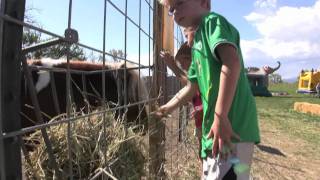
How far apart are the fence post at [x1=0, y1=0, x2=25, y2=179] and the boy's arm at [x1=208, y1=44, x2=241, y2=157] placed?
87cm

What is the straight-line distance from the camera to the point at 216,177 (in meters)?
2.50

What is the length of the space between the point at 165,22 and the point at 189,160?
1.77 meters

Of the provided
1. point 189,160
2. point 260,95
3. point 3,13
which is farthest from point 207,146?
point 260,95

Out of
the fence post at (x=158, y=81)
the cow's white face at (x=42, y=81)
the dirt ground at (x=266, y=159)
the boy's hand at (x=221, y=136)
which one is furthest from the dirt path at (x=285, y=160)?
the boy's hand at (x=221, y=136)

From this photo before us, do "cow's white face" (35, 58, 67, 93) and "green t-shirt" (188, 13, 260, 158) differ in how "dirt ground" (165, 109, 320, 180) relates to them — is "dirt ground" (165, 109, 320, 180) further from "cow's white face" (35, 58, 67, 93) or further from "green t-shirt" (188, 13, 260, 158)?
"green t-shirt" (188, 13, 260, 158)

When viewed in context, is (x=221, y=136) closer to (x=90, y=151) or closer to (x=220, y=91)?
(x=220, y=91)

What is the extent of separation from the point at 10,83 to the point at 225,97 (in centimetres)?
95

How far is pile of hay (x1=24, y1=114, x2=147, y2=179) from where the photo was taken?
2.40 meters

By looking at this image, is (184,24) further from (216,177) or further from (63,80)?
(63,80)

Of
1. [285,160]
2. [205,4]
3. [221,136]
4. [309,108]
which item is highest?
[205,4]

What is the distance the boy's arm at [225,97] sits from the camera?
2.27m

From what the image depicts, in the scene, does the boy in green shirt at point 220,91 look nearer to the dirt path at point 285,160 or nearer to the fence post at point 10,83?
the fence post at point 10,83

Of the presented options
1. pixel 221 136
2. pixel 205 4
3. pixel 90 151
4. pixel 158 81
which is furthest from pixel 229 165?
pixel 158 81

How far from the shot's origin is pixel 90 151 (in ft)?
8.61
